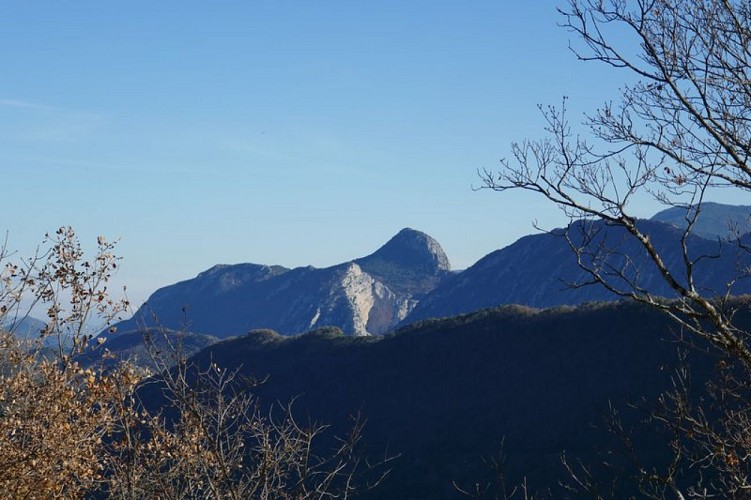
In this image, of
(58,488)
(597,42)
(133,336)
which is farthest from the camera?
(133,336)

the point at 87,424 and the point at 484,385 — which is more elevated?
the point at 87,424

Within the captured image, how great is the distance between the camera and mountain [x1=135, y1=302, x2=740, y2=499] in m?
54.3

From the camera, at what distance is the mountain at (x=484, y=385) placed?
54312mm

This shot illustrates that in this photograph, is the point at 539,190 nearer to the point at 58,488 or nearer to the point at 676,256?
the point at 58,488

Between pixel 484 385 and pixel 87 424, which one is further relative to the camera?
pixel 484 385

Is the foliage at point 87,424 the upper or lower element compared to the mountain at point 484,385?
upper

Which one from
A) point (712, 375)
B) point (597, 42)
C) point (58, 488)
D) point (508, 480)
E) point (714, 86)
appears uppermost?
point (597, 42)

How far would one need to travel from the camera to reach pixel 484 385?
7106 centimetres

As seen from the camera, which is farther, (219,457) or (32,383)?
(32,383)

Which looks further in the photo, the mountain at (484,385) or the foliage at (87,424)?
the mountain at (484,385)

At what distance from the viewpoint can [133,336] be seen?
18100 cm

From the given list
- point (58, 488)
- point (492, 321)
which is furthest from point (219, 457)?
point (492, 321)

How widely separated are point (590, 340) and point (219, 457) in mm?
61184

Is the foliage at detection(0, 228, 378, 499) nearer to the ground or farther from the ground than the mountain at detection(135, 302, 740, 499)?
farther from the ground
